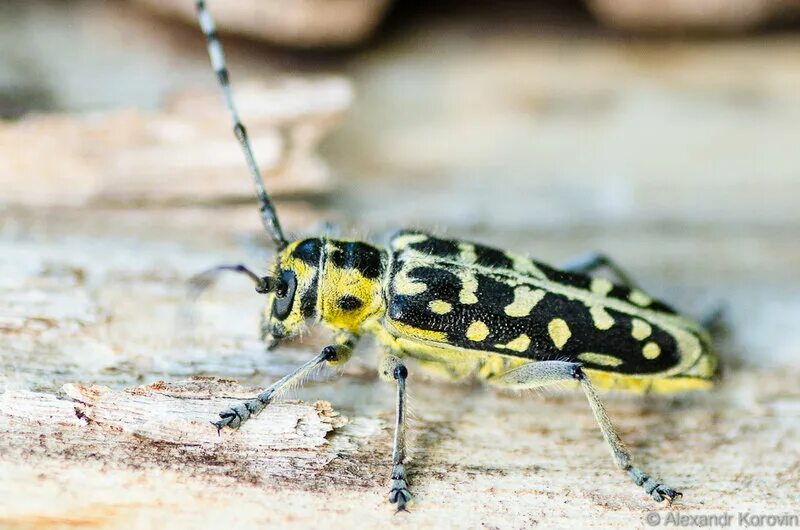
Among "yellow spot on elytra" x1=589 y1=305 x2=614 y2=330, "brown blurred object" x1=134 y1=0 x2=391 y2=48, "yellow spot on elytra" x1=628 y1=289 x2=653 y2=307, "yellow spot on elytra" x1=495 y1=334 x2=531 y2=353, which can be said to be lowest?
"yellow spot on elytra" x1=495 y1=334 x2=531 y2=353

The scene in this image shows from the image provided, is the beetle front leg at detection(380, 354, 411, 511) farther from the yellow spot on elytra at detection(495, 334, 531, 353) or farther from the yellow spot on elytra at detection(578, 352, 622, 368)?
the yellow spot on elytra at detection(578, 352, 622, 368)

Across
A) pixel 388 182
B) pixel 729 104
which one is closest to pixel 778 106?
pixel 729 104

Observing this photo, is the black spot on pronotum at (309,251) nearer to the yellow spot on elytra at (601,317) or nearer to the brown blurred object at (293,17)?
the yellow spot on elytra at (601,317)

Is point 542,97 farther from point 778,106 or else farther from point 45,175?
point 45,175

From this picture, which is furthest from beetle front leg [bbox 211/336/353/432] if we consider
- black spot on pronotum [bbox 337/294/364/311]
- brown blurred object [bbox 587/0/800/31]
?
brown blurred object [bbox 587/0/800/31]

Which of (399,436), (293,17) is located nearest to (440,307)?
(399,436)

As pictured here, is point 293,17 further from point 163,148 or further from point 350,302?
point 350,302
